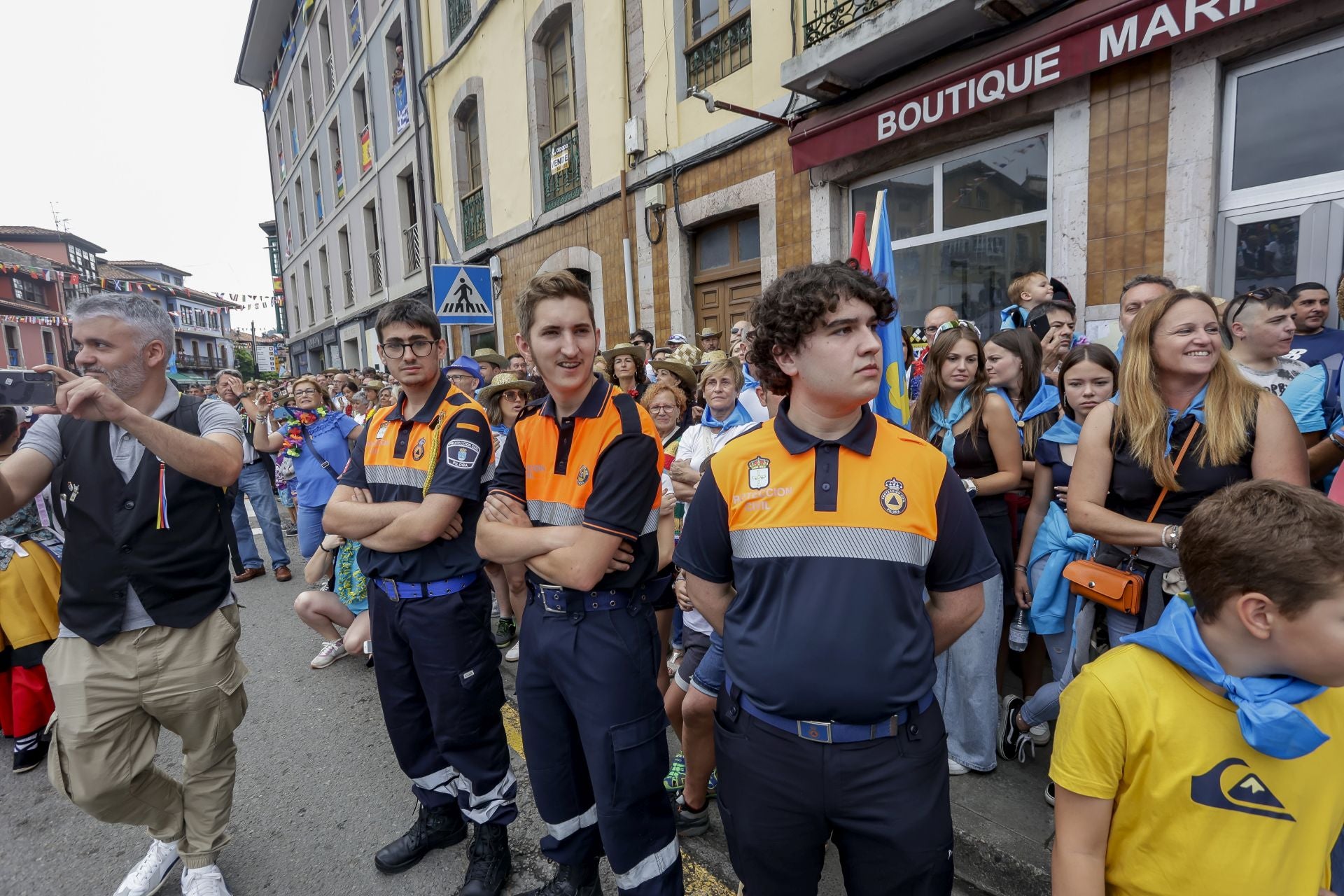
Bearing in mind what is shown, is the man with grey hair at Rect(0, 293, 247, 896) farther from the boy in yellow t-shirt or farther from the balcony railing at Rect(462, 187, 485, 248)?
the balcony railing at Rect(462, 187, 485, 248)

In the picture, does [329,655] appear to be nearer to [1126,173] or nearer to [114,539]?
[114,539]

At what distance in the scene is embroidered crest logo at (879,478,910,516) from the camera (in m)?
1.60

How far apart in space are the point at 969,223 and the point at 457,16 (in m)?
12.7

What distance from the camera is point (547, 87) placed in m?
11.7

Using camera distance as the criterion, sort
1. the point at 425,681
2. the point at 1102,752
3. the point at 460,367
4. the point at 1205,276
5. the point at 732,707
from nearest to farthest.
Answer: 1. the point at 1102,752
2. the point at 732,707
3. the point at 425,681
4. the point at 1205,276
5. the point at 460,367

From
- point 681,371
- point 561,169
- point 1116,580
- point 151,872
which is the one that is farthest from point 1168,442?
point 561,169

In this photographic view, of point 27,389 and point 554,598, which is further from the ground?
point 27,389

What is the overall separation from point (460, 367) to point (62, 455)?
3.97m

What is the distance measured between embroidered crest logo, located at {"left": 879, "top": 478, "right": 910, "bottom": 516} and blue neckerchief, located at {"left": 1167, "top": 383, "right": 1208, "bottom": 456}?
133 cm

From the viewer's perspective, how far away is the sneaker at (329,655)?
15.3ft

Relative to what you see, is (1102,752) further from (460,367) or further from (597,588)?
(460,367)

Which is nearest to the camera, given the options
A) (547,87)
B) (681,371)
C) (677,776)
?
(677,776)

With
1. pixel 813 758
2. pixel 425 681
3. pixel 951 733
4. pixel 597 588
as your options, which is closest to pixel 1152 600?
pixel 951 733

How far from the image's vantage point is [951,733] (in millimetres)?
3066
